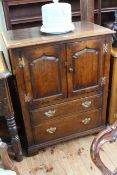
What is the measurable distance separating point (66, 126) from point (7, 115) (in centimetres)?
52

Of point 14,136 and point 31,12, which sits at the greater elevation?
point 31,12

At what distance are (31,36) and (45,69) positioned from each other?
0.26 m

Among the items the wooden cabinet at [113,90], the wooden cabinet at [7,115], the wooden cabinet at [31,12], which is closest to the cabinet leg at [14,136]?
the wooden cabinet at [7,115]

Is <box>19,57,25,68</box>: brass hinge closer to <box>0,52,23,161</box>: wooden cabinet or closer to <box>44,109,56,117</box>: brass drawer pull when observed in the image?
<box>0,52,23,161</box>: wooden cabinet

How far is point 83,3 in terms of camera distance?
1794 mm

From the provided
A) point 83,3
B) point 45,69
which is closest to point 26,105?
point 45,69

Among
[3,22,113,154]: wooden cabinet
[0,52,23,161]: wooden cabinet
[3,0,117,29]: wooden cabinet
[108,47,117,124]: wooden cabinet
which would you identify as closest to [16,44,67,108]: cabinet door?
[3,22,113,154]: wooden cabinet

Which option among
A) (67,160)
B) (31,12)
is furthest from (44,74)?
(31,12)

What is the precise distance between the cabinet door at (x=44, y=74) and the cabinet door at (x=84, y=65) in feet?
0.19

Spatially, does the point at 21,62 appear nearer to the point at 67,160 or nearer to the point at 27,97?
the point at 27,97

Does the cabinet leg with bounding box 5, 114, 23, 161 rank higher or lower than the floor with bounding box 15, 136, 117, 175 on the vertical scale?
higher

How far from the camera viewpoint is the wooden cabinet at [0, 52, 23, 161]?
128 cm

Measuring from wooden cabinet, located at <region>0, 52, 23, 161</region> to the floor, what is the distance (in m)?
0.13

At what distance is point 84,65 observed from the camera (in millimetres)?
1476
